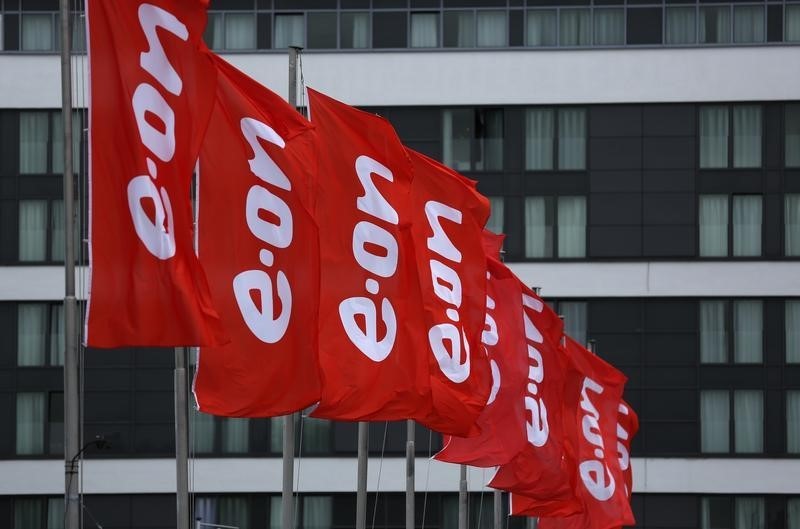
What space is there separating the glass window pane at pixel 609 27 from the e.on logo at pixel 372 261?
127 ft

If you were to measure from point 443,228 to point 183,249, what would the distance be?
10.9 m

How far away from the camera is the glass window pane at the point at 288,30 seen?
58.4 m

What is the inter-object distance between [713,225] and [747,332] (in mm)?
3647

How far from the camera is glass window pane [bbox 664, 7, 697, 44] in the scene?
191 feet

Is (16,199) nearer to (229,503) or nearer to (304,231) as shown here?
(229,503)

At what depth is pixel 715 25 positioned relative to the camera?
191 feet

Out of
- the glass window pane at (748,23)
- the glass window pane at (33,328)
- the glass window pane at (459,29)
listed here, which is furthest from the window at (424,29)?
the glass window pane at (33,328)

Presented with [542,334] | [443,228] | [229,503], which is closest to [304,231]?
[443,228]

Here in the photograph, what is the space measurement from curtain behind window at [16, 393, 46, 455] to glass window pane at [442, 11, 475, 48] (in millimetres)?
17501

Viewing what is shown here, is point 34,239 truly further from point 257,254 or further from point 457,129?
point 257,254

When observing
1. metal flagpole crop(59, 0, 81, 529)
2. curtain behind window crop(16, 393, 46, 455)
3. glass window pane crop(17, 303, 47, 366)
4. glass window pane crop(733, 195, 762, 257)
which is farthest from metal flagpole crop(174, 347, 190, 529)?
glass window pane crop(733, 195, 762, 257)

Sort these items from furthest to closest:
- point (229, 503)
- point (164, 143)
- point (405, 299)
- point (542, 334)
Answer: point (229, 503) < point (542, 334) < point (405, 299) < point (164, 143)

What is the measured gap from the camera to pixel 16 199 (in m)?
58.5

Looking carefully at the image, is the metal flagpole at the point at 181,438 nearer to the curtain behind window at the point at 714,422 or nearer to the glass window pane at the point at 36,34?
the glass window pane at the point at 36,34
